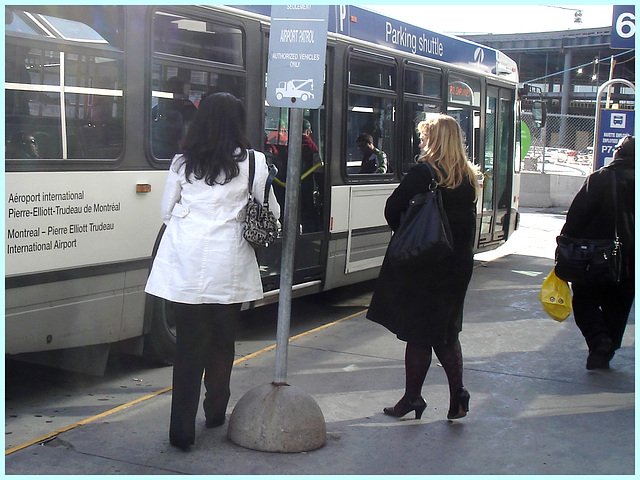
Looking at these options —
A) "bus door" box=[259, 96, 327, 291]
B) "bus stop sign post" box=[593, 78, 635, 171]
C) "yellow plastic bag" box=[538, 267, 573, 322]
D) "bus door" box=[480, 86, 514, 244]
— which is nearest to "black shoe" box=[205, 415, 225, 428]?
"bus door" box=[259, 96, 327, 291]

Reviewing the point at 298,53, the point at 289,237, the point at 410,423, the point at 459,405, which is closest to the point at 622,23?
→ the point at 459,405

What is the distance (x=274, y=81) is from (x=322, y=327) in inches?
150

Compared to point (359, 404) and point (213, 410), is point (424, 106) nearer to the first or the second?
point (359, 404)

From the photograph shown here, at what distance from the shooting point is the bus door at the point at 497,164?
38.5ft

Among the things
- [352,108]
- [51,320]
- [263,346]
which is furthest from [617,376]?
[51,320]

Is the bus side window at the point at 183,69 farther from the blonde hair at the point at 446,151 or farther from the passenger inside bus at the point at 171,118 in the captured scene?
the blonde hair at the point at 446,151

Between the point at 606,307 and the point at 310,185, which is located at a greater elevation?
the point at 310,185

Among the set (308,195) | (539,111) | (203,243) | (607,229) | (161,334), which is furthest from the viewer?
(539,111)

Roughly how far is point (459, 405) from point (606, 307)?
2.11 m

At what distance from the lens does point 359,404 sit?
211 inches

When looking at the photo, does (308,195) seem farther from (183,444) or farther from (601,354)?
(183,444)

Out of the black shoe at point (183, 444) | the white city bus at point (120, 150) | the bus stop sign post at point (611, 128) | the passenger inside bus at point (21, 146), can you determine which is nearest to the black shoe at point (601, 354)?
the white city bus at point (120, 150)

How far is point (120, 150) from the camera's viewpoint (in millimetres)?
5387

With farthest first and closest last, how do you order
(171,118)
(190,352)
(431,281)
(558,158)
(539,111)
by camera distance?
(558,158) < (539,111) < (171,118) < (431,281) < (190,352)
